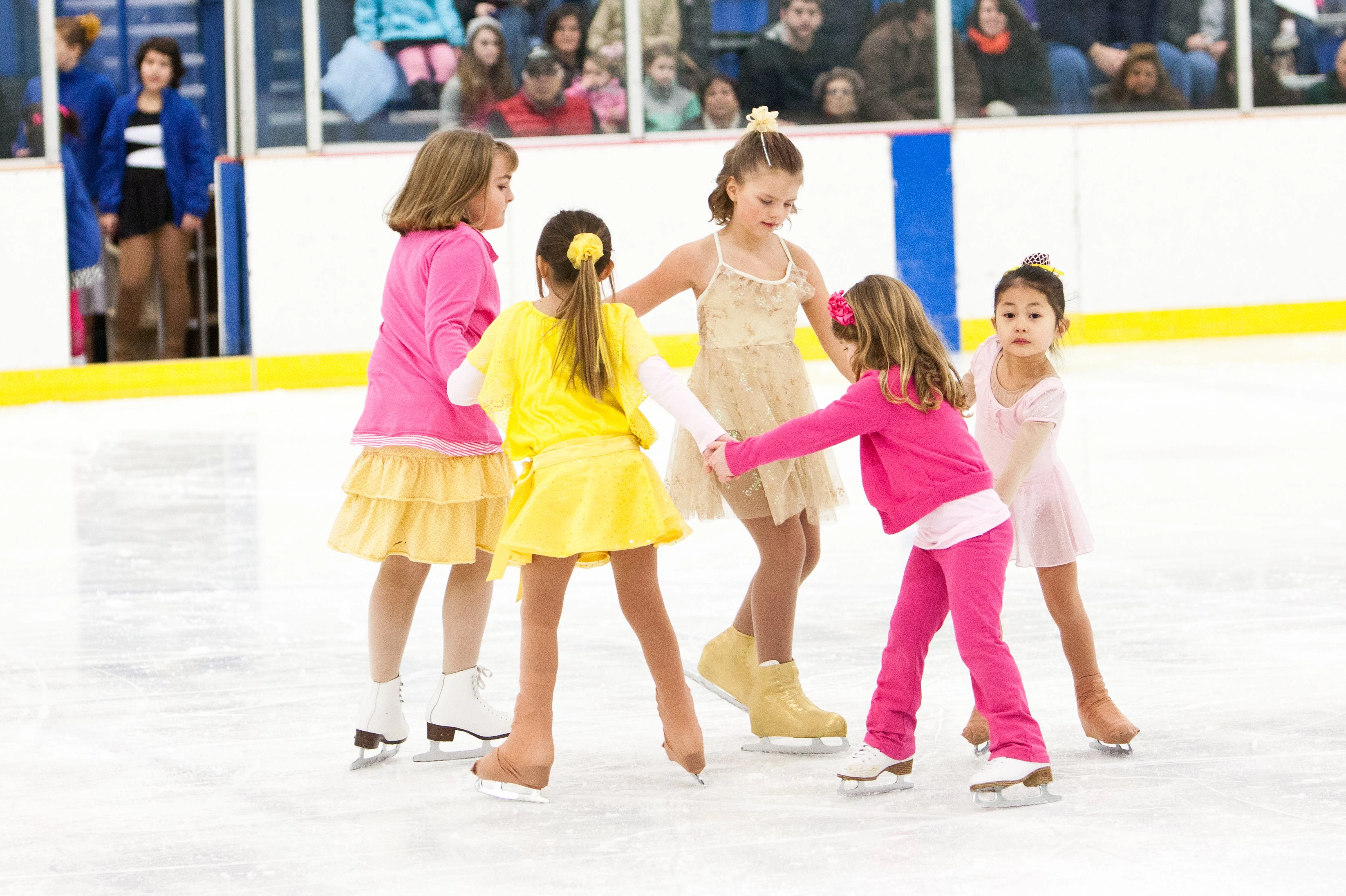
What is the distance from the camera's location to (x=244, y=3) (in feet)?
30.2

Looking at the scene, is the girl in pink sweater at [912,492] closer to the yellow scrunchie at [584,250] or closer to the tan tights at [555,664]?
the tan tights at [555,664]

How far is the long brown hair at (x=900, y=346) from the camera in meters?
2.56

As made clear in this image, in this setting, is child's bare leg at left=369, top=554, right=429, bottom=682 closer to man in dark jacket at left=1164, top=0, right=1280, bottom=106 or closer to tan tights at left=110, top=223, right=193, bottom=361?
tan tights at left=110, top=223, right=193, bottom=361

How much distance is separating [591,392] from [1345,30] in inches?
362

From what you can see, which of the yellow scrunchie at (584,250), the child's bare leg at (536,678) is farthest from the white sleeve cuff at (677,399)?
the child's bare leg at (536,678)

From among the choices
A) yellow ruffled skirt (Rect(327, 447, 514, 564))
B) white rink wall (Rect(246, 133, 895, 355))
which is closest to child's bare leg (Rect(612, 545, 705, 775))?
yellow ruffled skirt (Rect(327, 447, 514, 564))

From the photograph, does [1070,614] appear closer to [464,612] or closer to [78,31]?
[464,612]

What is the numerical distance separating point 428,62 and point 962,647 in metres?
7.37

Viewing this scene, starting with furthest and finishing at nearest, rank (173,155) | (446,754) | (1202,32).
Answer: (1202,32)
(173,155)
(446,754)

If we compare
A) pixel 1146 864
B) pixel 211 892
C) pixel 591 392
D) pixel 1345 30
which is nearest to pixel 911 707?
pixel 1146 864

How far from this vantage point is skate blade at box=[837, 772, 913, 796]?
252 cm

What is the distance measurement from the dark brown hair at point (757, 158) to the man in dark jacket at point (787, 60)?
262 inches

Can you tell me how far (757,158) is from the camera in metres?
2.91

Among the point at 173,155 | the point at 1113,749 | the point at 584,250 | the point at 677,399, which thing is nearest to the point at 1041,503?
the point at 1113,749
